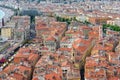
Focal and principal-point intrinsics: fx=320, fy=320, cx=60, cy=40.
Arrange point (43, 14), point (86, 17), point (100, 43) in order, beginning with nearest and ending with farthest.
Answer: point (100, 43) < point (86, 17) < point (43, 14)

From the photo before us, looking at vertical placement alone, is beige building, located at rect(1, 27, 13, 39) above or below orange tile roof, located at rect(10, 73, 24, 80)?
below

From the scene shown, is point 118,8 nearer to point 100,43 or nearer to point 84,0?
point 84,0

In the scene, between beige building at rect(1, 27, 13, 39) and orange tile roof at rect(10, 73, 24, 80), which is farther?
beige building at rect(1, 27, 13, 39)

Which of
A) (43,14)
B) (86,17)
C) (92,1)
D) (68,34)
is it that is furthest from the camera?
(92,1)

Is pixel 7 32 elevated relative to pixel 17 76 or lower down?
lower down

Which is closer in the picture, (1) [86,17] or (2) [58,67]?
(2) [58,67]

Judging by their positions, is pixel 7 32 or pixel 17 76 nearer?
pixel 17 76

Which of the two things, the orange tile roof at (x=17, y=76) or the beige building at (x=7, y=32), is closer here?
the orange tile roof at (x=17, y=76)

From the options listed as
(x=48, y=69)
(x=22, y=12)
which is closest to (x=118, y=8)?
(x=22, y=12)

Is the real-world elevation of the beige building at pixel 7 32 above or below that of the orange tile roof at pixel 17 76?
below

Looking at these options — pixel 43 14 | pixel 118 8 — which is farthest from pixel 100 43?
pixel 118 8
